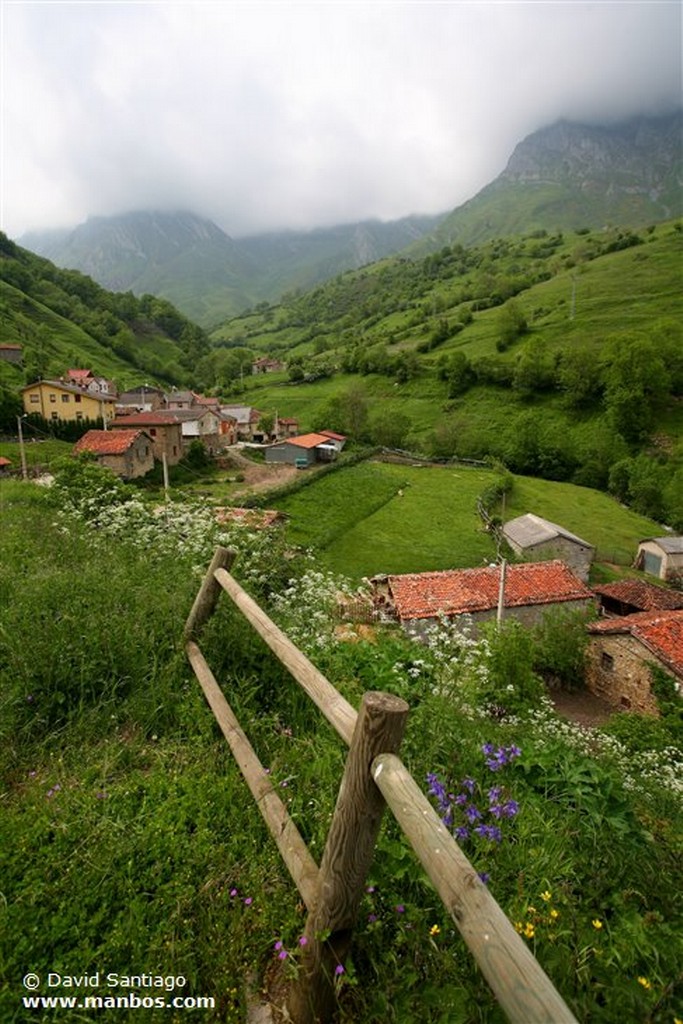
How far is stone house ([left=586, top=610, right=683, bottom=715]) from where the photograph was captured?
18.8m

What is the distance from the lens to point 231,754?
12.8 feet

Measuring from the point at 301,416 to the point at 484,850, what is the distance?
3202 inches

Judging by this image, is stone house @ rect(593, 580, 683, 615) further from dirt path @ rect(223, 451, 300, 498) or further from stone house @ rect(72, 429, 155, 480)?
stone house @ rect(72, 429, 155, 480)

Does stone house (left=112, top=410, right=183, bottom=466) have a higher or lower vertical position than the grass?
Result: lower

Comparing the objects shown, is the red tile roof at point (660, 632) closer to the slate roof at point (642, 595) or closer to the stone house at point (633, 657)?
the stone house at point (633, 657)

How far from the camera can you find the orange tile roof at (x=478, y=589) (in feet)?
74.1

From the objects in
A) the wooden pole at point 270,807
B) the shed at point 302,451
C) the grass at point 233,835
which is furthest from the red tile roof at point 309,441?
the wooden pole at point 270,807

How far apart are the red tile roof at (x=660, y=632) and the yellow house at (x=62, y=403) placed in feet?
164

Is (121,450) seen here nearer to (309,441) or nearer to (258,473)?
(258,473)

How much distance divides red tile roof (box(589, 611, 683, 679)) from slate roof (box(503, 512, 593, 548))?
12.6m

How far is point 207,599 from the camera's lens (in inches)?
195

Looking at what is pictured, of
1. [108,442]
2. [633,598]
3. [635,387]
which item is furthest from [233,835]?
[635,387]

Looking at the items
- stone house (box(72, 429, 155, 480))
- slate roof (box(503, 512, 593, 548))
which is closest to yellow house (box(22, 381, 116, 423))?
stone house (box(72, 429, 155, 480))

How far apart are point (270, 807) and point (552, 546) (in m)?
33.9
